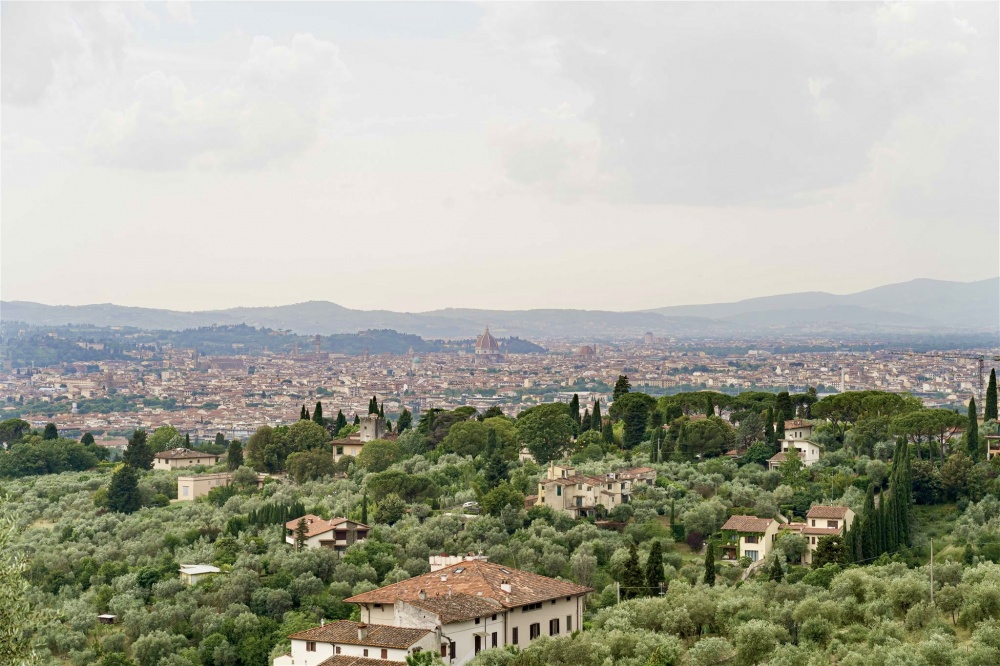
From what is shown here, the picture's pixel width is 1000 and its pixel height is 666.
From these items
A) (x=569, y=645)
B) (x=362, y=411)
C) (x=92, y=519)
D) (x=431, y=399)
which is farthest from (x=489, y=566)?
(x=431, y=399)

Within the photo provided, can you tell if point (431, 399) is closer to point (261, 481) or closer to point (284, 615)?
point (261, 481)

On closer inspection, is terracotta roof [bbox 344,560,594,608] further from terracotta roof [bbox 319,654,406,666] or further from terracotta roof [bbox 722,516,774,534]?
terracotta roof [bbox 722,516,774,534]

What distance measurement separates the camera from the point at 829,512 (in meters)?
43.8

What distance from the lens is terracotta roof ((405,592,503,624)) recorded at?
29.3 m

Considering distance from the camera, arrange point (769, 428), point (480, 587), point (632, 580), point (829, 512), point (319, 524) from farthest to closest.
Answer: point (769, 428) < point (319, 524) < point (829, 512) < point (632, 580) < point (480, 587)

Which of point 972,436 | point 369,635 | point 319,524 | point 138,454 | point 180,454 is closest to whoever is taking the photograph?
point 369,635

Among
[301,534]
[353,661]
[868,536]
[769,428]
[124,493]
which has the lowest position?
[124,493]

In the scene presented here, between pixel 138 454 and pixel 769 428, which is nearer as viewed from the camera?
pixel 769 428

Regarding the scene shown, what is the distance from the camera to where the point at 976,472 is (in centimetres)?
4803

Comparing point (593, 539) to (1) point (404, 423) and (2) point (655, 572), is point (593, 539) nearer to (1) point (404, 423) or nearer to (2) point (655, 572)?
(2) point (655, 572)

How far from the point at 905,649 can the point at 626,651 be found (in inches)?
215

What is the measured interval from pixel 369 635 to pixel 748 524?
61.6ft

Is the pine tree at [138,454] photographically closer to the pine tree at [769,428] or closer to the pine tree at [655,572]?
the pine tree at [769,428]

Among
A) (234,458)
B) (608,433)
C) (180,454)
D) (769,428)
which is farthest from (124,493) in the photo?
(769,428)
